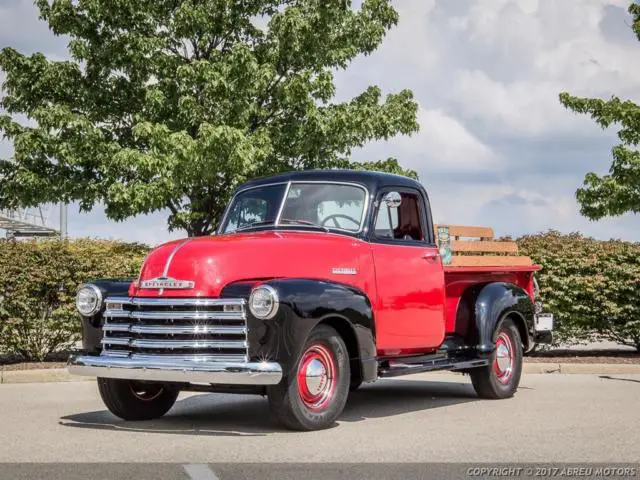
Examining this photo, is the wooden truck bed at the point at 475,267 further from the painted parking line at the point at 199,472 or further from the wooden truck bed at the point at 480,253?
the painted parking line at the point at 199,472

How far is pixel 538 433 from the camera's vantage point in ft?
27.6

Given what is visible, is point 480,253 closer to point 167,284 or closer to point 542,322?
point 542,322

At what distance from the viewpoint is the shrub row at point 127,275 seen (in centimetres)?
1463

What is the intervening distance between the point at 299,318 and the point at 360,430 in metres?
1.24

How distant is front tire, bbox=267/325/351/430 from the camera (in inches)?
318

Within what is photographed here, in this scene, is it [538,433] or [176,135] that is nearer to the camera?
[538,433]

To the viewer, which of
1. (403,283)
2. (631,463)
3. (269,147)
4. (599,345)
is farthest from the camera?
(269,147)

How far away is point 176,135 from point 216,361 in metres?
13.4

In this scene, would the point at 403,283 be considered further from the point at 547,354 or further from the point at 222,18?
the point at 222,18

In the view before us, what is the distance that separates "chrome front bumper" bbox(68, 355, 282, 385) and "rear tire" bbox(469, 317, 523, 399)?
148 inches

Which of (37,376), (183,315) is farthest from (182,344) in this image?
(37,376)

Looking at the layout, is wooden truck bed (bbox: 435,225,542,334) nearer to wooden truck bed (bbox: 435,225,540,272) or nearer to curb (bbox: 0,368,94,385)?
wooden truck bed (bbox: 435,225,540,272)

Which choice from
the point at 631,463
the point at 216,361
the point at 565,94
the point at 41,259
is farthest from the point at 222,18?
the point at 631,463

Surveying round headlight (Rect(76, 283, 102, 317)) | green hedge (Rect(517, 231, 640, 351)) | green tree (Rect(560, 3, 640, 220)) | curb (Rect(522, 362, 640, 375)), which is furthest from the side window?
green tree (Rect(560, 3, 640, 220))
